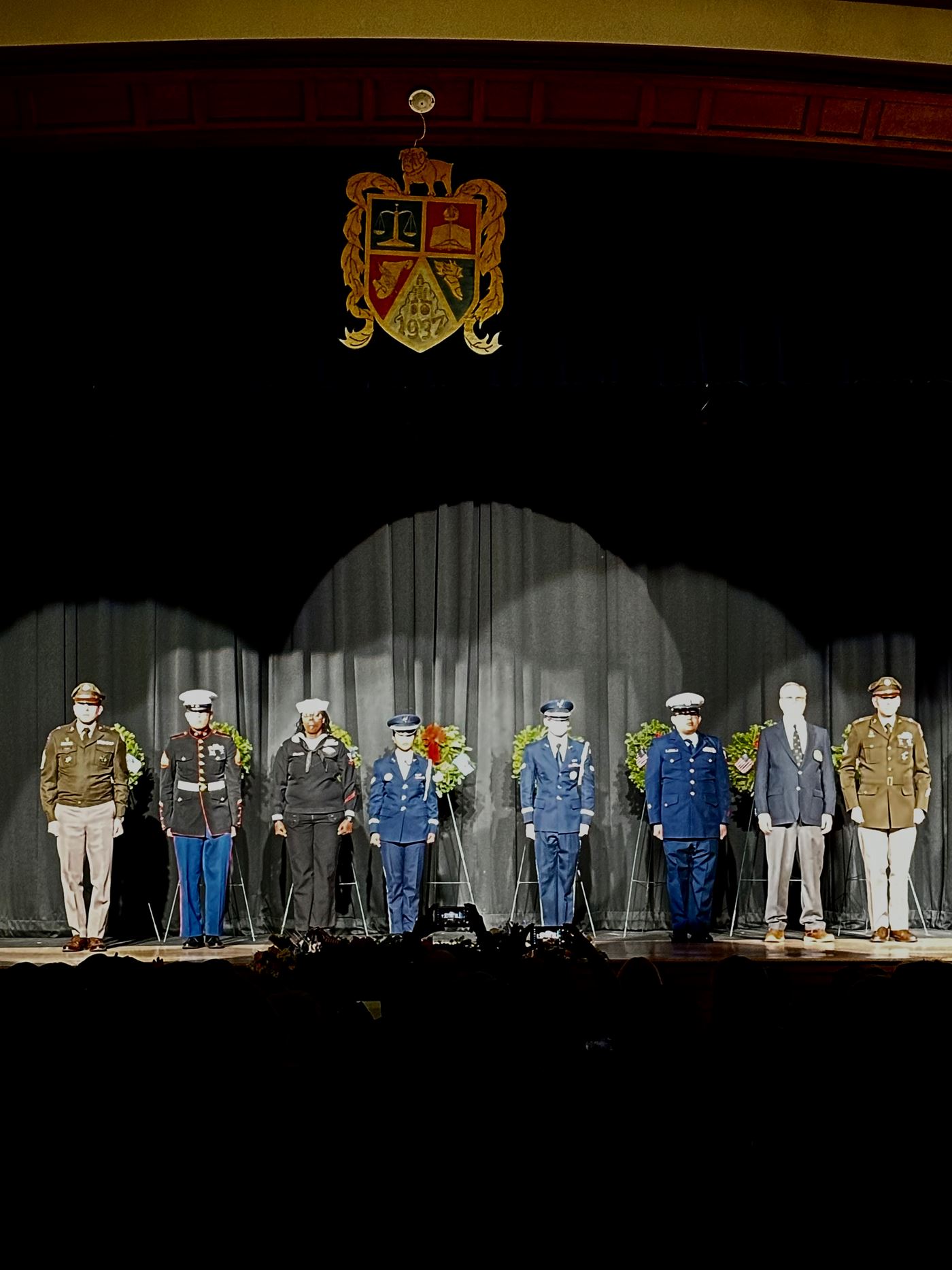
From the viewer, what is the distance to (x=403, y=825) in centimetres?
829

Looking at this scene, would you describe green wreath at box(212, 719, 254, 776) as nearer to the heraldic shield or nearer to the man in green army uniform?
the man in green army uniform

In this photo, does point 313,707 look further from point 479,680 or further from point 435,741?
point 479,680

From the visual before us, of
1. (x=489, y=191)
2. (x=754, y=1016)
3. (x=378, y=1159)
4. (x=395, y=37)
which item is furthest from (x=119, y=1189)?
(x=489, y=191)

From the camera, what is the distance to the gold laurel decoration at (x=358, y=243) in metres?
7.39

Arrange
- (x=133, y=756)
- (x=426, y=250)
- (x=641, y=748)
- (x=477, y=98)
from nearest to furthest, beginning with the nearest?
(x=477, y=98) → (x=426, y=250) → (x=133, y=756) → (x=641, y=748)

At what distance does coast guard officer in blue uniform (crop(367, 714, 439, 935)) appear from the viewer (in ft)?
27.2

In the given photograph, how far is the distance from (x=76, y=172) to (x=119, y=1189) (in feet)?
24.5

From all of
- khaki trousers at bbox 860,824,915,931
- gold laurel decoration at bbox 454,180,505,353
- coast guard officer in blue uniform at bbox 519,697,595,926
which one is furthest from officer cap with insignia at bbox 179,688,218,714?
khaki trousers at bbox 860,824,915,931

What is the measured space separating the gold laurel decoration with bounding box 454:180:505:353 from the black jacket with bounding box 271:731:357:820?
2724 millimetres

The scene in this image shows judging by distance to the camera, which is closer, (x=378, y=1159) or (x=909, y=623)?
(x=378, y=1159)

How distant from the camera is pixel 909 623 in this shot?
9.09m

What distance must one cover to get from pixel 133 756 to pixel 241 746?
2.33 feet

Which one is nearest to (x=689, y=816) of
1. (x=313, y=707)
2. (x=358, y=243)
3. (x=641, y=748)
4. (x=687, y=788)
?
(x=687, y=788)

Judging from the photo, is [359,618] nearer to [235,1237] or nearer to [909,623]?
[909,623]
